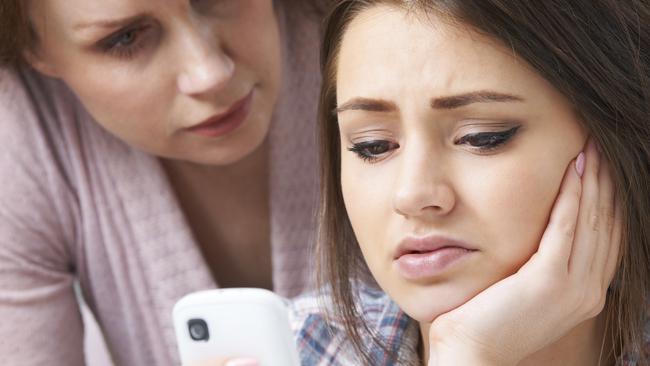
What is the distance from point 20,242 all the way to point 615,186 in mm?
926

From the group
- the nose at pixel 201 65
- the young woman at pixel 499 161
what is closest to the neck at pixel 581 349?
the young woman at pixel 499 161

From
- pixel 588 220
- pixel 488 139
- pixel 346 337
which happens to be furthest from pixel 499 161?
pixel 346 337

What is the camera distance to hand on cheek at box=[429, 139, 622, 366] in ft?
3.65

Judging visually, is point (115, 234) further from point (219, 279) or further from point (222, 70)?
point (222, 70)

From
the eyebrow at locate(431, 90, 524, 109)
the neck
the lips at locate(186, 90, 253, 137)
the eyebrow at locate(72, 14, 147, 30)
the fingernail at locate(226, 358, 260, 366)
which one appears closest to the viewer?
the eyebrow at locate(431, 90, 524, 109)

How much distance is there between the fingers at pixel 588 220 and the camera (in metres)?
1.12

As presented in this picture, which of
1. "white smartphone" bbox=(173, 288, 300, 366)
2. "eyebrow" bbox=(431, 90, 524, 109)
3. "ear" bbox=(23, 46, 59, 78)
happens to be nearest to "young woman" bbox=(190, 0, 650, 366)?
"eyebrow" bbox=(431, 90, 524, 109)

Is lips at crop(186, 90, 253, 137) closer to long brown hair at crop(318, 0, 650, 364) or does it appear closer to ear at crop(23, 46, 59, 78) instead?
ear at crop(23, 46, 59, 78)

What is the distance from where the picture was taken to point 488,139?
1.09 meters

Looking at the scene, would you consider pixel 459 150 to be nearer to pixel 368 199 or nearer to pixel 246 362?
pixel 368 199

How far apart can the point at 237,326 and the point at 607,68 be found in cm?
54

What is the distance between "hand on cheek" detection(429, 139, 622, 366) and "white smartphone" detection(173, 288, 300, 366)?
224 millimetres

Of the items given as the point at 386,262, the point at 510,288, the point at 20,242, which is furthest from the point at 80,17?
the point at 510,288

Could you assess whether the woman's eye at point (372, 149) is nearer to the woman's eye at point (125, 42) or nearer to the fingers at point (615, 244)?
the fingers at point (615, 244)
